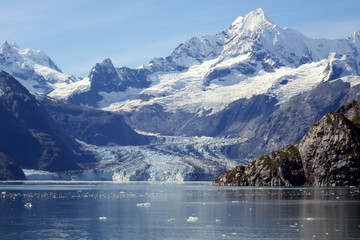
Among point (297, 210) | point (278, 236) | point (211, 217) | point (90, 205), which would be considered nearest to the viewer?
point (278, 236)

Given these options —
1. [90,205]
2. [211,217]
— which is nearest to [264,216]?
[211,217]

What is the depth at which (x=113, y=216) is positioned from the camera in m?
119

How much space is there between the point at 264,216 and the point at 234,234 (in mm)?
24621

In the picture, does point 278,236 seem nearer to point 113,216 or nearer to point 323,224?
point 323,224

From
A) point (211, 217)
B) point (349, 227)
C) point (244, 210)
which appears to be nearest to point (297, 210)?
point (244, 210)

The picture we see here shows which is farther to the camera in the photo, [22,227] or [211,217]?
[211,217]

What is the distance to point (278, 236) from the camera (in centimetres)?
9081

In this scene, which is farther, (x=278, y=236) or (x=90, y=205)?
(x=90, y=205)

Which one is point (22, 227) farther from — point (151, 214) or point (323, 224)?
point (323, 224)

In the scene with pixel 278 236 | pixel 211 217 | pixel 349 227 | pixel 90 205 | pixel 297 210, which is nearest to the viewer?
pixel 278 236

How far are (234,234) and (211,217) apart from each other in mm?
23421

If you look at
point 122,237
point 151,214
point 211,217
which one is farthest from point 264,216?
point 122,237

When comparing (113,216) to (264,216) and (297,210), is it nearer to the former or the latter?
(264,216)

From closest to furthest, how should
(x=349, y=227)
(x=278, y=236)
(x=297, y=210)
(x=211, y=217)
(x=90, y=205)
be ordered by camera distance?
(x=278, y=236) → (x=349, y=227) → (x=211, y=217) → (x=297, y=210) → (x=90, y=205)
